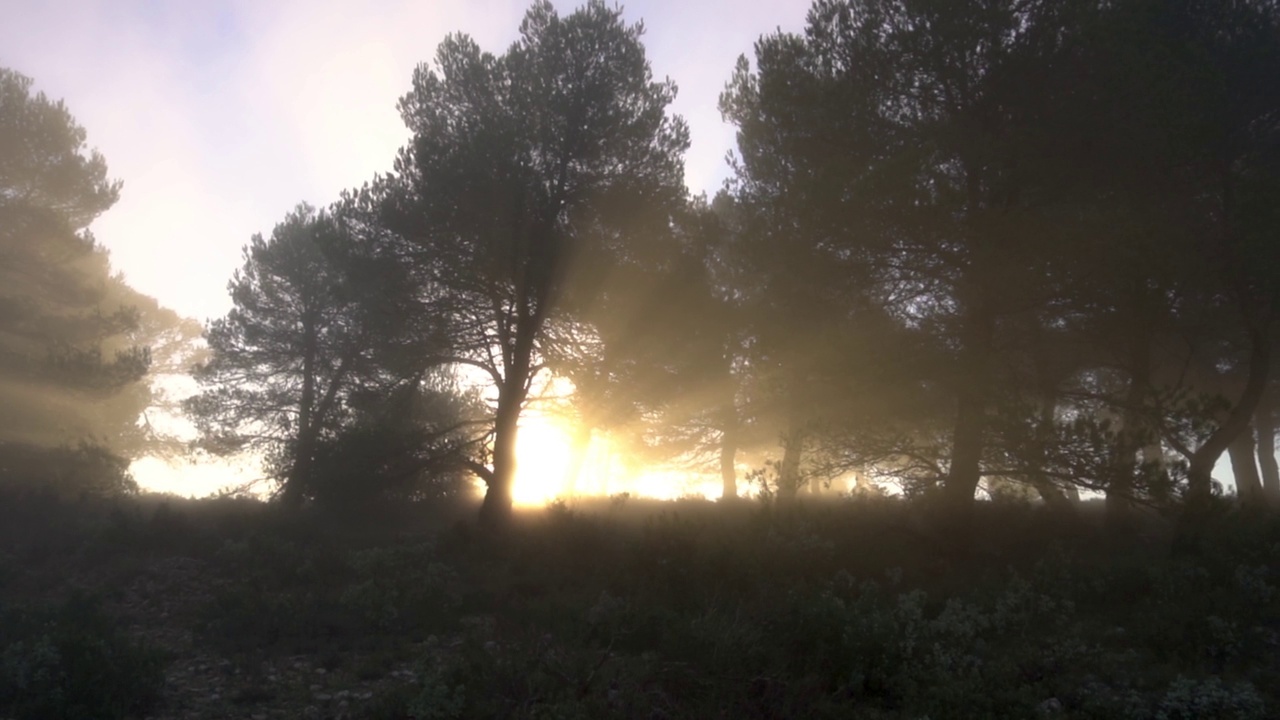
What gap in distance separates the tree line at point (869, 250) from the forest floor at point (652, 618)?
1.07 meters

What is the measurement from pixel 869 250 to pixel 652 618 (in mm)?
6777

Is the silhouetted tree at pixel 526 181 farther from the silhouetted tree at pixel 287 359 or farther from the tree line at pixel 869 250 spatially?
the silhouetted tree at pixel 287 359

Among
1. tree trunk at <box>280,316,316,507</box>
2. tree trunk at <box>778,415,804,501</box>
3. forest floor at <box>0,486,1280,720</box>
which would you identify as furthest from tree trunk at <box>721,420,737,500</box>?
tree trunk at <box>280,316,316,507</box>

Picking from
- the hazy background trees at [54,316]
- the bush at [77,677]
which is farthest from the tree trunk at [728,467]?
the bush at [77,677]

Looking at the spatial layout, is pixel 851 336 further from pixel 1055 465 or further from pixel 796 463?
pixel 1055 465

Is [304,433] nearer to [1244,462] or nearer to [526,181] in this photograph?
[526,181]

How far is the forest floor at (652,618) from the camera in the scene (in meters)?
7.43

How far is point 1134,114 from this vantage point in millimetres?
11938

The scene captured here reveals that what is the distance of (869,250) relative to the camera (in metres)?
13.4

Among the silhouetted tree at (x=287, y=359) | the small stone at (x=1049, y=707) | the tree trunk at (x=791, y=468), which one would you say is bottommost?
the small stone at (x=1049, y=707)

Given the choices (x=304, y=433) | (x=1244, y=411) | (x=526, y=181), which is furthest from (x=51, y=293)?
(x=1244, y=411)

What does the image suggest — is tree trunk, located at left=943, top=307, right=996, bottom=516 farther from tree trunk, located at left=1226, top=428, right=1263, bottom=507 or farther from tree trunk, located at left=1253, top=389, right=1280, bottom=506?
tree trunk, located at left=1253, top=389, right=1280, bottom=506

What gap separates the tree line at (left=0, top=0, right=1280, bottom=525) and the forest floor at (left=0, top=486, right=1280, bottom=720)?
107 centimetres

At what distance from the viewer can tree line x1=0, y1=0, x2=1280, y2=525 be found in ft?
39.7
